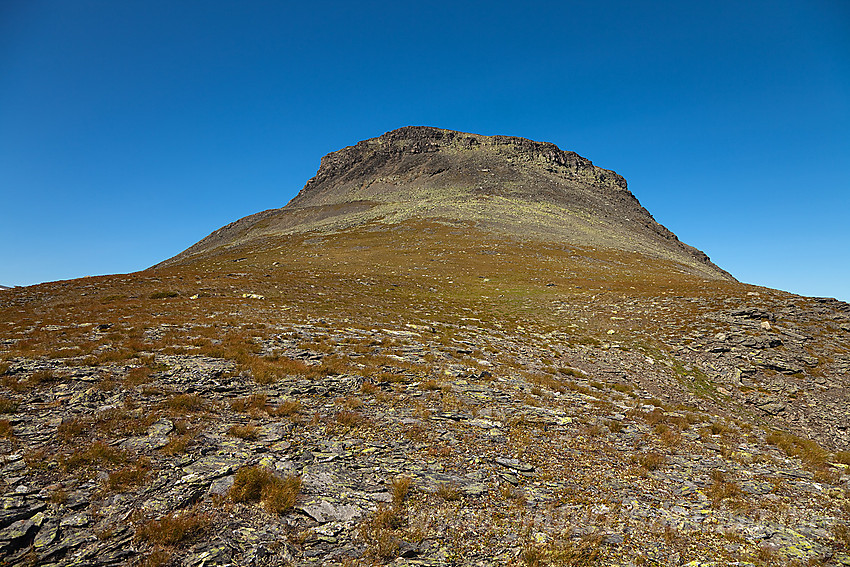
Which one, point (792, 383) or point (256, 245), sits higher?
point (256, 245)

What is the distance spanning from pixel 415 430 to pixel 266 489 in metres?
4.69

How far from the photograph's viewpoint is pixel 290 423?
441 inches

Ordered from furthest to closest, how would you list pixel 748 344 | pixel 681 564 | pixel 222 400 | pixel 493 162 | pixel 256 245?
1. pixel 493 162
2. pixel 256 245
3. pixel 748 344
4. pixel 222 400
5. pixel 681 564

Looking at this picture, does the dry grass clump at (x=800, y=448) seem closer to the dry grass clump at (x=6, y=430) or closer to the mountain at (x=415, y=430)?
the mountain at (x=415, y=430)

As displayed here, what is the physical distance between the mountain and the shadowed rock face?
56856 mm

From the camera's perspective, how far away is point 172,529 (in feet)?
21.7

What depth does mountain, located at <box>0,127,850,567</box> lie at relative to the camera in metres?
7.15

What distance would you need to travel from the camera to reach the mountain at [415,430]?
7.15m

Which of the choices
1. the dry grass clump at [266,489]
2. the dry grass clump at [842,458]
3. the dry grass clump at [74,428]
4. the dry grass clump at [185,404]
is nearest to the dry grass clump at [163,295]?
the dry grass clump at [185,404]

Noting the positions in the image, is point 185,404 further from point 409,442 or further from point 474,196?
point 474,196

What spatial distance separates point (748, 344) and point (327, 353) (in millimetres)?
24497

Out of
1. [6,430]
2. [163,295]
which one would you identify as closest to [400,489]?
[6,430]

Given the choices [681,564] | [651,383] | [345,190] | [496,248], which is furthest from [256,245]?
[681,564]

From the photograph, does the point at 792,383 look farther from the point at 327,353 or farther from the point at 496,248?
the point at 496,248
